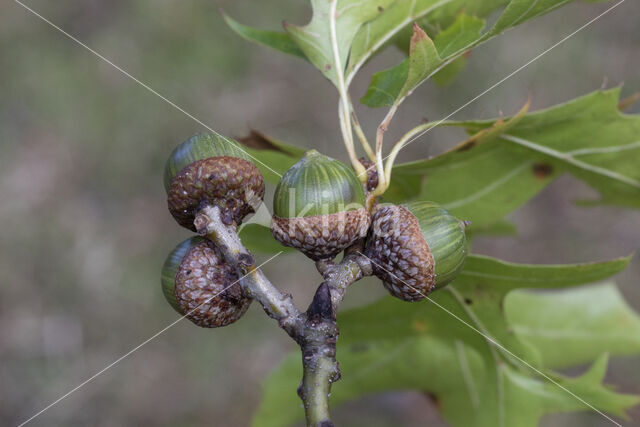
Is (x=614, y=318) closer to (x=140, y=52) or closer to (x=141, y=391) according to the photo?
(x=141, y=391)

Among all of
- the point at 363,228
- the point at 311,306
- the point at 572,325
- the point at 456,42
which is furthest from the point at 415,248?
the point at 572,325

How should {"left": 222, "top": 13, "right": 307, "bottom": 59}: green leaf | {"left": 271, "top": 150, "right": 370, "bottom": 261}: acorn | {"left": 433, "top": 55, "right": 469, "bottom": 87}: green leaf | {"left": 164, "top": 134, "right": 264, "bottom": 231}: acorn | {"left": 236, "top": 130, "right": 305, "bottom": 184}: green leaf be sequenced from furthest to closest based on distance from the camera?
1. {"left": 433, "top": 55, "right": 469, "bottom": 87}: green leaf
2. {"left": 222, "top": 13, "right": 307, "bottom": 59}: green leaf
3. {"left": 236, "top": 130, "right": 305, "bottom": 184}: green leaf
4. {"left": 164, "top": 134, "right": 264, "bottom": 231}: acorn
5. {"left": 271, "top": 150, "right": 370, "bottom": 261}: acorn

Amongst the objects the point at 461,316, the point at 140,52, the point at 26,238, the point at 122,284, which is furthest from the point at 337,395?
the point at 140,52

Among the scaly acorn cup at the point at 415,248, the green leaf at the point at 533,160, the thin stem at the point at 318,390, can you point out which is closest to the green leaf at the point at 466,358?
the scaly acorn cup at the point at 415,248

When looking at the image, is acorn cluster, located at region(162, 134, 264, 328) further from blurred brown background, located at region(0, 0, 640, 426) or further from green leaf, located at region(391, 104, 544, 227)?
blurred brown background, located at region(0, 0, 640, 426)

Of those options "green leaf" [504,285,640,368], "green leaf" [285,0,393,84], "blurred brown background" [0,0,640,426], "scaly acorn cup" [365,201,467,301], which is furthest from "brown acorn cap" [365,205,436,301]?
"blurred brown background" [0,0,640,426]

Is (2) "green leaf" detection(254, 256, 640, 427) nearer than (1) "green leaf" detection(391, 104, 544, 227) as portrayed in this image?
Yes
